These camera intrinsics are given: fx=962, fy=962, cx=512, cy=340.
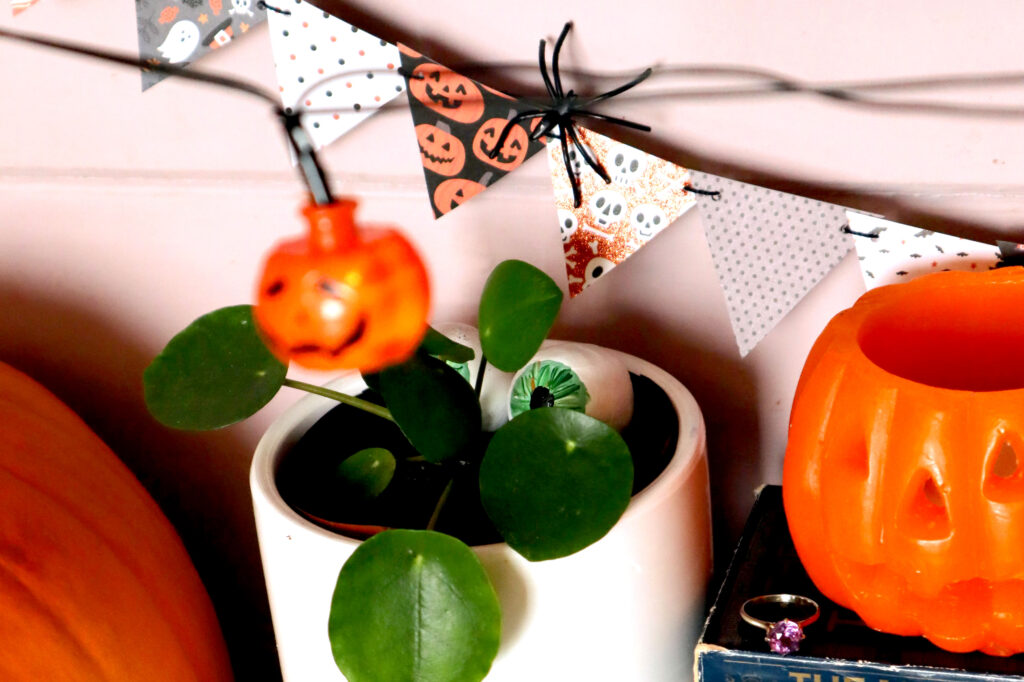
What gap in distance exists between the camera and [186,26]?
2.28 ft

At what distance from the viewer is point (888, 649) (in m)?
0.52

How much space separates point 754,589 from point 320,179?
15.9 inches

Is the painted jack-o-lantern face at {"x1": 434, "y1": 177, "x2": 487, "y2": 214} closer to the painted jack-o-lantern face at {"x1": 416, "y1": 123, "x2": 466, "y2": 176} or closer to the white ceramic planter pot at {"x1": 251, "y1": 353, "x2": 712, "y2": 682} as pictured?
the painted jack-o-lantern face at {"x1": 416, "y1": 123, "x2": 466, "y2": 176}

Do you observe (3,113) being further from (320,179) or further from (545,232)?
(320,179)

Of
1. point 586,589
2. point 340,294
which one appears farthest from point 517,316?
point 340,294

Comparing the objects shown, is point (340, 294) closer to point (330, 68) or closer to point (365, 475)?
point (365, 475)

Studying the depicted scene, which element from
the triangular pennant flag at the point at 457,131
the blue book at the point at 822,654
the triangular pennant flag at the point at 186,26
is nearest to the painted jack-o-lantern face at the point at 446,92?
the triangular pennant flag at the point at 457,131

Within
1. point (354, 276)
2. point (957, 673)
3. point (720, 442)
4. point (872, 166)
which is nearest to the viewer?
point (354, 276)

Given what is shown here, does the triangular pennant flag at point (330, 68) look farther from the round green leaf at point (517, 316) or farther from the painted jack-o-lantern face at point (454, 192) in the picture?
the round green leaf at point (517, 316)

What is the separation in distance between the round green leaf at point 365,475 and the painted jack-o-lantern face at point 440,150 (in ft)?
0.71

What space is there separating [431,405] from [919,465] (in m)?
0.25

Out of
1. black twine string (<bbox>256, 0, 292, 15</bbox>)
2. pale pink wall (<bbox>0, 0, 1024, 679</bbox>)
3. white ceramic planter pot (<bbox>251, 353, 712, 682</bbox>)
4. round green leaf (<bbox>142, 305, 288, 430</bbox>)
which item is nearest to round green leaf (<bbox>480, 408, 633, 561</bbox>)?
white ceramic planter pot (<bbox>251, 353, 712, 682</bbox>)

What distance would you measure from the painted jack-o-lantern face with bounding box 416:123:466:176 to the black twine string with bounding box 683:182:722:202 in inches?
6.2

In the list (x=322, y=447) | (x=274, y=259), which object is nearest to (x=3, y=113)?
(x=322, y=447)
